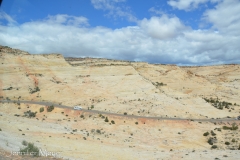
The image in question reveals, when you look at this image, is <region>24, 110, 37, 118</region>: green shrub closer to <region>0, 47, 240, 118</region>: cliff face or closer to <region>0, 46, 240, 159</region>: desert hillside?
<region>0, 46, 240, 159</region>: desert hillside

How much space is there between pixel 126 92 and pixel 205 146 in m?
27.4

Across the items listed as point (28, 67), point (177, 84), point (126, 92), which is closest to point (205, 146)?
point (126, 92)

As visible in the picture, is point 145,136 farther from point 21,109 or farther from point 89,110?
point 21,109

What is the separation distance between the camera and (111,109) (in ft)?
155

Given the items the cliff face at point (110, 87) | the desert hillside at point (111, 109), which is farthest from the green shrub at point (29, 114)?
the cliff face at point (110, 87)

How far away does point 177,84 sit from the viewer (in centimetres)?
7412

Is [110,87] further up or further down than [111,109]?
further up

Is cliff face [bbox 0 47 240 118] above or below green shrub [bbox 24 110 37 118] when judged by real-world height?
above

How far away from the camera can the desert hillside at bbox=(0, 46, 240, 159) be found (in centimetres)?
2575

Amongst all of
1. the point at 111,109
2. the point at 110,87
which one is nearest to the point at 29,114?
the point at 111,109

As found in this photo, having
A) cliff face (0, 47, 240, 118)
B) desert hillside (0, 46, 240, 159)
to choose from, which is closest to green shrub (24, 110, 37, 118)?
desert hillside (0, 46, 240, 159)

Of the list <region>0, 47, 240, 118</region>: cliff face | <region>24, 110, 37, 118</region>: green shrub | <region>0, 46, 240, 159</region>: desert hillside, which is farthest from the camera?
<region>0, 47, 240, 118</region>: cliff face

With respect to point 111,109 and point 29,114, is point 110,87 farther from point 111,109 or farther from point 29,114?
point 29,114

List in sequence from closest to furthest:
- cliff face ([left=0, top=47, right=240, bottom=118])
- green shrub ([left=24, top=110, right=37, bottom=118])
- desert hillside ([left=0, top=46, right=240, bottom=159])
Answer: desert hillside ([left=0, top=46, right=240, bottom=159]) < green shrub ([left=24, top=110, right=37, bottom=118]) < cliff face ([left=0, top=47, right=240, bottom=118])
